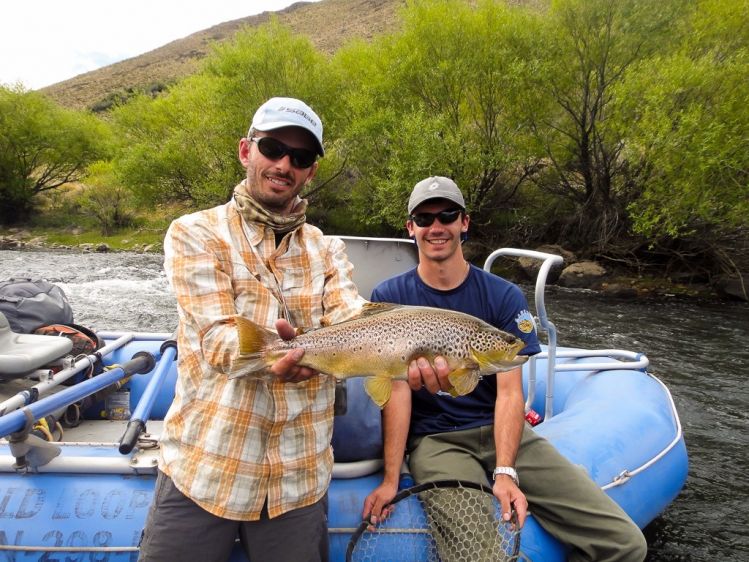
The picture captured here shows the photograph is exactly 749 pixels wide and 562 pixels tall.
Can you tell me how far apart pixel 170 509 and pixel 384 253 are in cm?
341

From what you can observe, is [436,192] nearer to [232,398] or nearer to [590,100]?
[232,398]

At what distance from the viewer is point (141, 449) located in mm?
2963

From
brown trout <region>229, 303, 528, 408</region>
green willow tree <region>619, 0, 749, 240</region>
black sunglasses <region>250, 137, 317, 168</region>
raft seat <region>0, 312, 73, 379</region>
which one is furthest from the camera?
green willow tree <region>619, 0, 749, 240</region>

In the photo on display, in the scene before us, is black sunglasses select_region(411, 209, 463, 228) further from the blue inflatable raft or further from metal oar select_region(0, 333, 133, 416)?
metal oar select_region(0, 333, 133, 416)

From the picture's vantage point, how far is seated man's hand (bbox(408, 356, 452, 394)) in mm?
2352

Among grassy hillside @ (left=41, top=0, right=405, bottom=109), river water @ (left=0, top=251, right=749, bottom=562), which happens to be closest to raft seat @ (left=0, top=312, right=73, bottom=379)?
river water @ (left=0, top=251, right=749, bottom=562)

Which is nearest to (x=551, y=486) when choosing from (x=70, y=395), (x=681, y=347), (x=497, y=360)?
(x=497, y=360)

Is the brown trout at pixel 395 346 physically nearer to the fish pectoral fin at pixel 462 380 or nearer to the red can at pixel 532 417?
the fish pectoral fin at pixel 462 380

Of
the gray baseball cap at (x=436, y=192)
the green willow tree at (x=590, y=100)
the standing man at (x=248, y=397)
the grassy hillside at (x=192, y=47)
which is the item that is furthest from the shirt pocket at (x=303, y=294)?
the grassy hillside at (x=192, y=47)

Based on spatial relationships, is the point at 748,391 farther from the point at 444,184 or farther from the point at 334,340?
the point at 334,340

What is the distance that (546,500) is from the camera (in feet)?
9.02

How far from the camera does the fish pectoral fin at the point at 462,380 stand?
94.8 inches

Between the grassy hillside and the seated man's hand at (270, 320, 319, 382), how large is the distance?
354ft

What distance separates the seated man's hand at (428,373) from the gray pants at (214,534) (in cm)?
72
